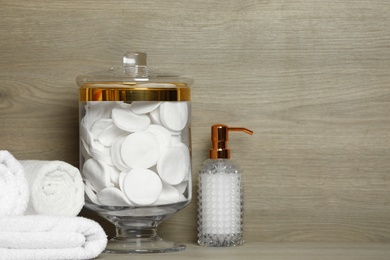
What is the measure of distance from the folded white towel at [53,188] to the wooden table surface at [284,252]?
99 millimetres

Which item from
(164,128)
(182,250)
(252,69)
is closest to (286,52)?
(252,69)

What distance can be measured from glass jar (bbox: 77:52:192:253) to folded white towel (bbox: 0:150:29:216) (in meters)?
0.15

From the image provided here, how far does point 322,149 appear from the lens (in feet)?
4.56

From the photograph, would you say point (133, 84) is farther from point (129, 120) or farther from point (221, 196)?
point (221, 196)

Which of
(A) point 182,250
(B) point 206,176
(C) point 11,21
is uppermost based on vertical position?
(C) point 11,21

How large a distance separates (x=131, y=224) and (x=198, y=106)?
0.82 feet

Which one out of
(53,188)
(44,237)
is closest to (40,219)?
(44,237)

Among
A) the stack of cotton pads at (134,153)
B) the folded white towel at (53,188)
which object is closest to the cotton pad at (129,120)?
the stack of cotton pads at (134,153)

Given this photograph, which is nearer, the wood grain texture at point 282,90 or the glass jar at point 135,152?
the glass jar at point 135,152

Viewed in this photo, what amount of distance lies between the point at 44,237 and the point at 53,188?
0.52 feet

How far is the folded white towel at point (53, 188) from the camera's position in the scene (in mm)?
1188

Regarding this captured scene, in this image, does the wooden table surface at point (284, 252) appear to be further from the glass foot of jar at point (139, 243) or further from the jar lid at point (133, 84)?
the jar lid at point (133, 84)

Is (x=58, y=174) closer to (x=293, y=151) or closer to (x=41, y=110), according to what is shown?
(x=41, y=110)

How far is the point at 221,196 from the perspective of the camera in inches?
50.8
